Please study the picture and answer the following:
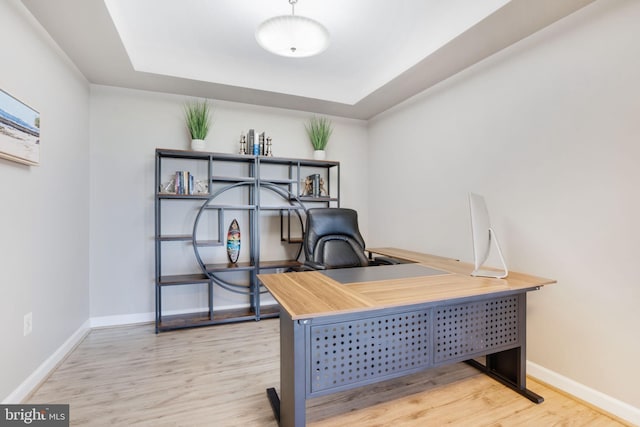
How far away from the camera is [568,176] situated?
191cm

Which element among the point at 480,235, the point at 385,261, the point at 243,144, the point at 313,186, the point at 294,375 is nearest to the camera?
the point at 294,375

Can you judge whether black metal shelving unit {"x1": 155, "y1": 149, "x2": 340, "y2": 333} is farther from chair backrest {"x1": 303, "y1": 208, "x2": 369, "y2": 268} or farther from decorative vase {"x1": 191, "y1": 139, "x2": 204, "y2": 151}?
chair backrest {"x1": 303, "y1": 208, "x2": 369, "y2": 268}

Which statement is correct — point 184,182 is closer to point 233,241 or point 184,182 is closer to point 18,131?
point 233,241

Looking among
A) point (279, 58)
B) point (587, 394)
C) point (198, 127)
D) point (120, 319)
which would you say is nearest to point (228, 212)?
point (198, 127)

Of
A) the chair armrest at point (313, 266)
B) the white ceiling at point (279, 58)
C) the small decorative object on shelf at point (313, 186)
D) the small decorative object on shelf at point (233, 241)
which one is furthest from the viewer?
the small decorative object on shelf at point (313, 186)

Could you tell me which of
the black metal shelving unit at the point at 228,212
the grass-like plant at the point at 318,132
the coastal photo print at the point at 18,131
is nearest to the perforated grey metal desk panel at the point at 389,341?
the black metal shelving unit at the point at 228,212

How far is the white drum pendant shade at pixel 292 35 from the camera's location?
1.84 metres

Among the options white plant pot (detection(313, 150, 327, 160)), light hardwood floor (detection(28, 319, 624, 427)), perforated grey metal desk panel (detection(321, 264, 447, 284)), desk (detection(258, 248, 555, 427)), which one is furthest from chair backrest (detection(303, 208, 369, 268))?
white plant pot (detection(313, 150, 327, 160))

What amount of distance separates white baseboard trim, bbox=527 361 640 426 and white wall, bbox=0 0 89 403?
3.25 meters

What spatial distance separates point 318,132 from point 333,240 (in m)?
1.53

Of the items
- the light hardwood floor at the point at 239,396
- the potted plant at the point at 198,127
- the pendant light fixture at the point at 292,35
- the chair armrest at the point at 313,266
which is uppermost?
the pendant light fixture at the point at 292,35

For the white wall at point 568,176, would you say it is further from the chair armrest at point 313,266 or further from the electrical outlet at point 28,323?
the electrical outlet at point 28,323

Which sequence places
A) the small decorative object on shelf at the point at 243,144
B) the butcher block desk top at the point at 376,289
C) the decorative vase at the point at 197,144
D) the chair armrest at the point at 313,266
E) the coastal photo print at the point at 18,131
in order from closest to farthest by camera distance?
the butcher block desk top at the point at 376,289
the coastal photo print at the point at 18,131
the chair armrest at the point at 313,266
the decorative vase at the point at 197,144
the small decorative object on shelf at the point at 243,144

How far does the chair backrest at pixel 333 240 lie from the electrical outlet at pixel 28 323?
1.88 metres
